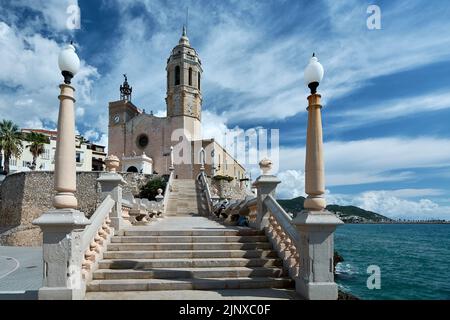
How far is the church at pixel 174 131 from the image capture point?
40.1 meters

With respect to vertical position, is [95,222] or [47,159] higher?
[47,159]

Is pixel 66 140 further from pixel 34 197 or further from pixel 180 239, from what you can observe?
pixel 34 197

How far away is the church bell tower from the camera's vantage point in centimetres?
4209

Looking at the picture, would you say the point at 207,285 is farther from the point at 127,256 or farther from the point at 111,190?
the point at 111,190

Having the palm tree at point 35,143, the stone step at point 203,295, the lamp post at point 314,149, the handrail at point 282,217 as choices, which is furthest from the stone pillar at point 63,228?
the palm tree at point 35,143

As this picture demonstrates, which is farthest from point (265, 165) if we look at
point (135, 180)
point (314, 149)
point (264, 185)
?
point (135, 180)

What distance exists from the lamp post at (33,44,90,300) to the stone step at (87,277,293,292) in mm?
432

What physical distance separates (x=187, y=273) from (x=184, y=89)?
3920cm

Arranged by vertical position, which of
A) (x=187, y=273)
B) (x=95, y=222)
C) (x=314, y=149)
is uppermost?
(x=314, y=149)

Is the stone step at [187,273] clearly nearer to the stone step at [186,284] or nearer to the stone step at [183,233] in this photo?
the stone step at [186,284]

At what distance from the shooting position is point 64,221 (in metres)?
4.47

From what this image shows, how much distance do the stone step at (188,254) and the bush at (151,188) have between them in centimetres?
2449

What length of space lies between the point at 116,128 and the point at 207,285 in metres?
43.5
